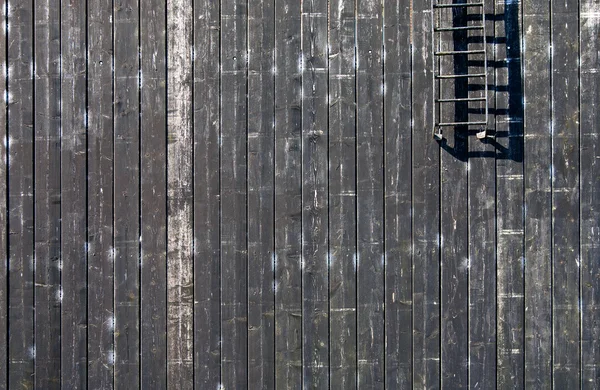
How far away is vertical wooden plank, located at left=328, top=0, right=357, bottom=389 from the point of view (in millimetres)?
4570

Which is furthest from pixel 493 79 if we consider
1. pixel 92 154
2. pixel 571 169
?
pixel 92 154

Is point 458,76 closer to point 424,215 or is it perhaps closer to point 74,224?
point 424,215

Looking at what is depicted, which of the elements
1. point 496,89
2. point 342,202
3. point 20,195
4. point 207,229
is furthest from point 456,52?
point 20,195

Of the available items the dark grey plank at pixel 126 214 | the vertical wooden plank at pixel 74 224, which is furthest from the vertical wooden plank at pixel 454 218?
the vertical wooden plank at pixel 74 224

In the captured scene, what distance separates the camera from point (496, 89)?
15.0 feet

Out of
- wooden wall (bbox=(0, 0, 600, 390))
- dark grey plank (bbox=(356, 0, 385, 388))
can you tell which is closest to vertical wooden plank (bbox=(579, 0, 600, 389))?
wooden wall (bbox=(0, 0, 600, 390))

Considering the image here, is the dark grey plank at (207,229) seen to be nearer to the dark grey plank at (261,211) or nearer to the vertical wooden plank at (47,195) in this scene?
the dark grey plank at (261,211)

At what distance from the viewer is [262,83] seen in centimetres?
461

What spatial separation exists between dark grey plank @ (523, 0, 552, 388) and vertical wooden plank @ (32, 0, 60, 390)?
3796 mm

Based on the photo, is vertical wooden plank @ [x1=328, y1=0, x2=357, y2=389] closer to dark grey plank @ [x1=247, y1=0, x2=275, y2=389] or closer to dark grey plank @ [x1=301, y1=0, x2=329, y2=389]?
dark grey plank @ [x1=301, y1=0, x2=329, y2=389]

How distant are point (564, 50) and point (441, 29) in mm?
1015

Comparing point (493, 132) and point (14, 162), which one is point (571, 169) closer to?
point (493, 132)

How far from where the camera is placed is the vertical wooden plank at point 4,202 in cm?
462

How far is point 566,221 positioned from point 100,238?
3751mm
